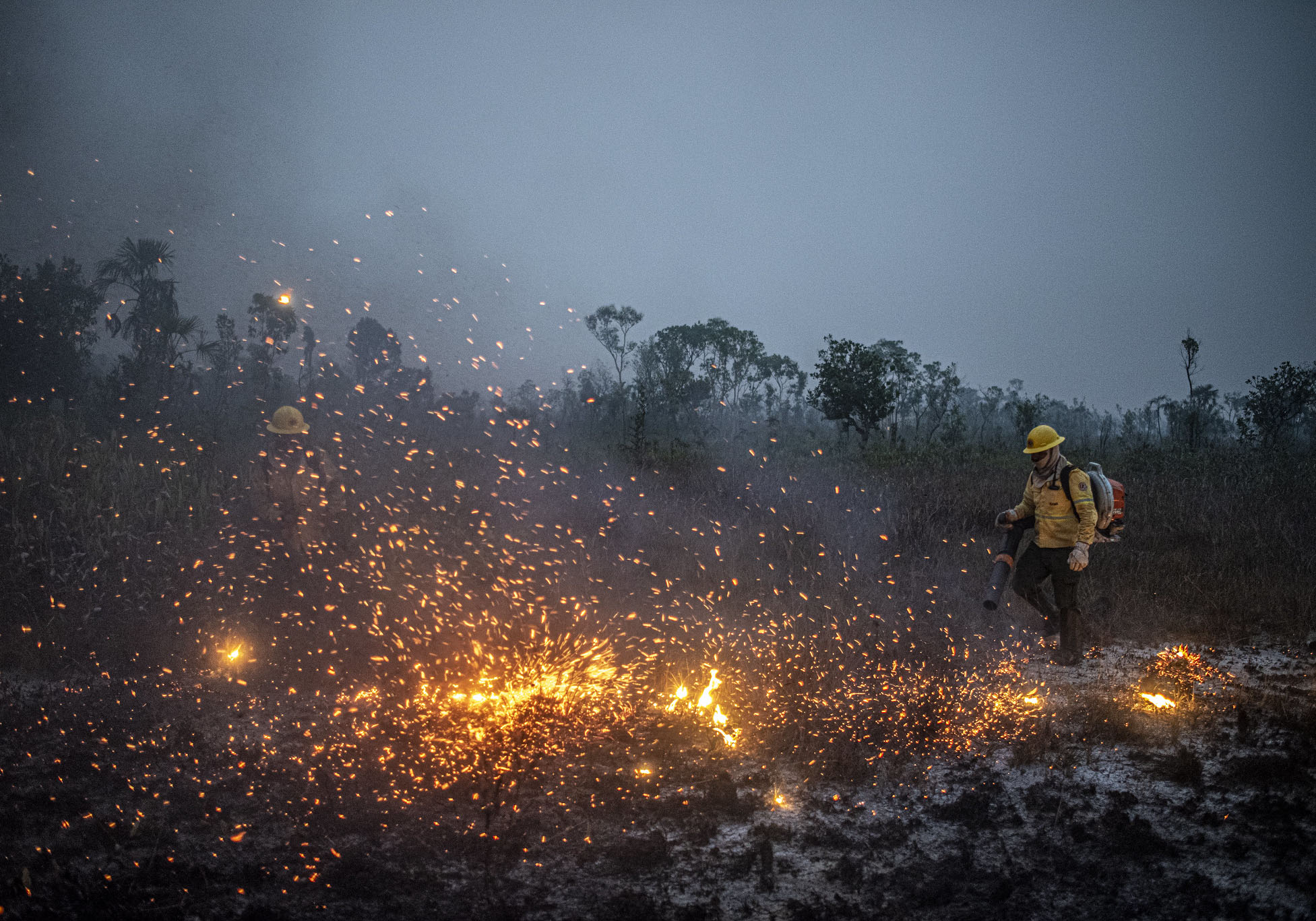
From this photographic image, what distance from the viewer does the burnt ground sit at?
9.60ft

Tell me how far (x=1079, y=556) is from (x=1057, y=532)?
30cm

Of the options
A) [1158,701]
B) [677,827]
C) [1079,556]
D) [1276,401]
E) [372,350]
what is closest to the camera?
[677,827]

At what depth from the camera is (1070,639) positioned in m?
5.86

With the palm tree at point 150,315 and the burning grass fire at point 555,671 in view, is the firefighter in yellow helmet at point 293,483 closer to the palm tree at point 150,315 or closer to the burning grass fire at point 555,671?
the burning grass fire at point 555,671

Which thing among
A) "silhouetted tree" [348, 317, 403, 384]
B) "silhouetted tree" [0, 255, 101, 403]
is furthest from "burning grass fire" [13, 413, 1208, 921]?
"silhouetted tree" [348, 317, 403, 384]

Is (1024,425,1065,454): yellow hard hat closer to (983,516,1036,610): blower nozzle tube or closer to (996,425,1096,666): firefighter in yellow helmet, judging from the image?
(996,425,1096,666): firefighter in yellow helmet

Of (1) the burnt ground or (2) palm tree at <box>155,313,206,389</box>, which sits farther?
(2) palm tree at <box>155,313,206,389</box>

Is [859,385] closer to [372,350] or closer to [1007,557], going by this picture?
[1007,557]

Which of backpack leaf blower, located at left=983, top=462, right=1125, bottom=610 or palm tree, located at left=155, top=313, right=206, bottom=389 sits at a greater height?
palm tree, located at left=155, top=313, right=206, bottom=389

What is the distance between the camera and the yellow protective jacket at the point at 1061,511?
548cm

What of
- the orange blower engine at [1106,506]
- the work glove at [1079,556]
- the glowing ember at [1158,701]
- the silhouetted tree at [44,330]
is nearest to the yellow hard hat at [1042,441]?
the orange blower engine at [1106,506]

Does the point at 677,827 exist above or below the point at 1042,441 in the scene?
below

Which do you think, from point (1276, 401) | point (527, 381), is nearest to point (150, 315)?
point (527, 381)

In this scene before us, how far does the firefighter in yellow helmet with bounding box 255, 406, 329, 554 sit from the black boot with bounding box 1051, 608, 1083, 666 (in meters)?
7.42
